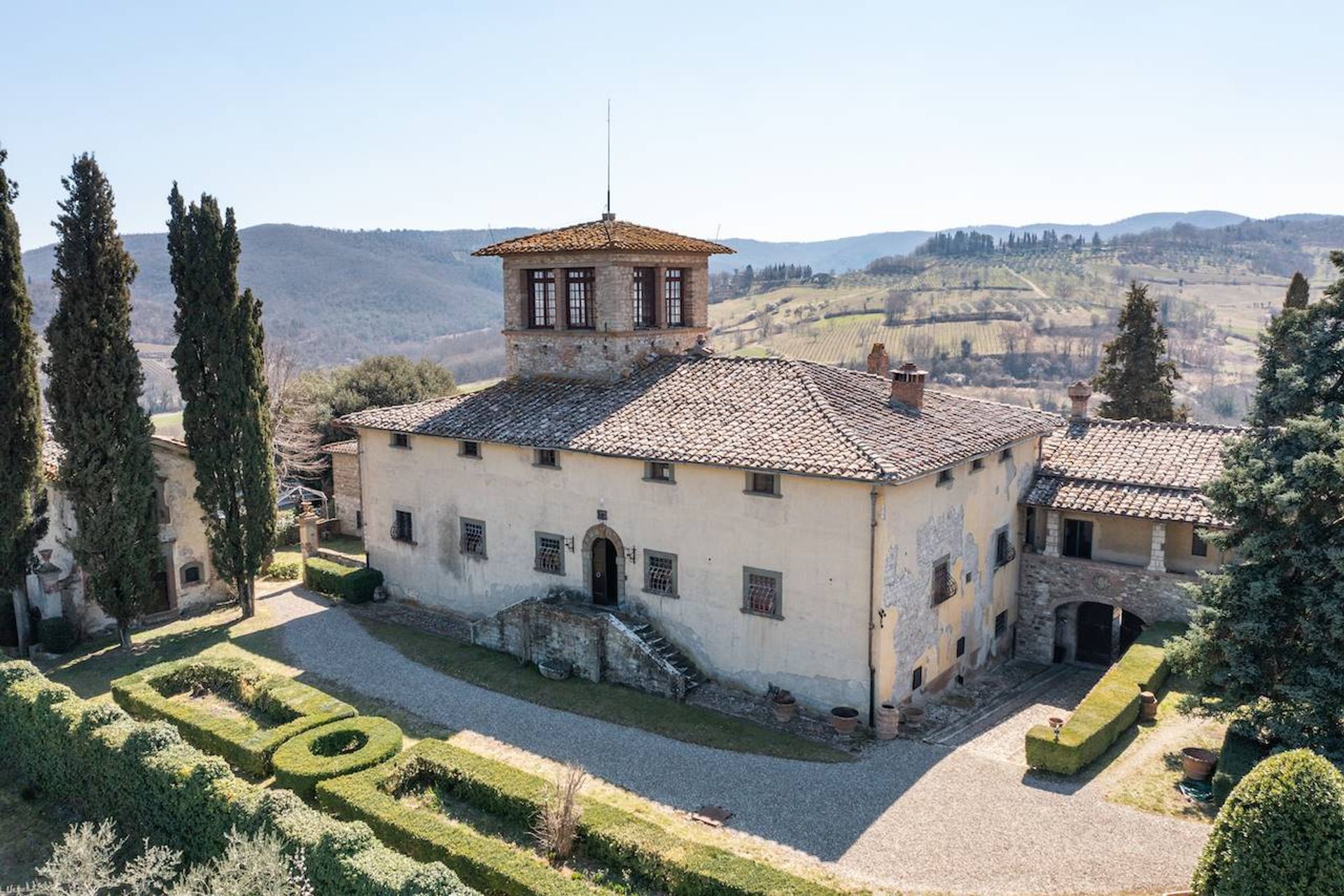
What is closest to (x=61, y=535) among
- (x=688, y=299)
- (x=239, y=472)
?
(x=239, y=472)

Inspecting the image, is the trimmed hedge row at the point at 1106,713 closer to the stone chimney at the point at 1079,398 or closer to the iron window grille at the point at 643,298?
the stone chimney at the point at 1079,398

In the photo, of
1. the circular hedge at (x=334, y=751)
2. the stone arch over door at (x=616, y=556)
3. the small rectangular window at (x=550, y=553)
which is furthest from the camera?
the small rectangular window at (x=550, y=553)

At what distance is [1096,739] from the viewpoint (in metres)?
20.7

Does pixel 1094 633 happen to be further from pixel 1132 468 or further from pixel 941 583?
pixel 941 583

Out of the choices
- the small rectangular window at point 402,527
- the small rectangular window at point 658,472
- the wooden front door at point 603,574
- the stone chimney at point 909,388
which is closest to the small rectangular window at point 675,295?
the small rectangular window at point 658,472

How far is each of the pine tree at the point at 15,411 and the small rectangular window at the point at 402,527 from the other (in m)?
10.6

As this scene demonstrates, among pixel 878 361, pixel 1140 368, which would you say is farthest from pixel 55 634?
pixel 1140 368

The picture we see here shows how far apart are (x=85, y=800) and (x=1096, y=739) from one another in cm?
2254

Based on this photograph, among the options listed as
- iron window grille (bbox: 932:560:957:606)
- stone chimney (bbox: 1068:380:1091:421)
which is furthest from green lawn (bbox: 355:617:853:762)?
stone chimney (bbox: 1068:380:1091:421)

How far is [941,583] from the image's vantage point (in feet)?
80.8

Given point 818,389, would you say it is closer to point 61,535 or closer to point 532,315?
point 532,315

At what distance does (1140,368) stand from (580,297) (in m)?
26.1

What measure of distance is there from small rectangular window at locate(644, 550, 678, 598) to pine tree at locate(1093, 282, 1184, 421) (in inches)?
999

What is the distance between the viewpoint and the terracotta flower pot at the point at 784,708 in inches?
907
